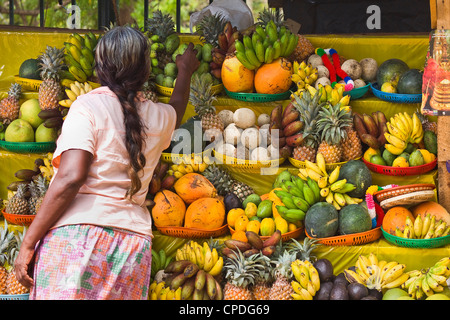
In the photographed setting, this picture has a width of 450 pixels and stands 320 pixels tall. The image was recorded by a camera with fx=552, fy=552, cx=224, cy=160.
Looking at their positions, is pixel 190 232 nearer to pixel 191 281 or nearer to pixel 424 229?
pixel 191 281

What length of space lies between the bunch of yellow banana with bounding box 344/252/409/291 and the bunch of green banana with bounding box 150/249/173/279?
1201mm

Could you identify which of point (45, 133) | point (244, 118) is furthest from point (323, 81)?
point (45, 133)

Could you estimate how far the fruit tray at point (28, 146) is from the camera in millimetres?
4320

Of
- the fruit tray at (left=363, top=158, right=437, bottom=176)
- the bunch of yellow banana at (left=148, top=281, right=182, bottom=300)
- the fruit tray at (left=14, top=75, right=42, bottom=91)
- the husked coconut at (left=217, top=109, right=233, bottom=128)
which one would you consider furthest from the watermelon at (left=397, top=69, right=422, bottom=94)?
the fruit tray at (left=14, top=75, right=42, bottom=91)

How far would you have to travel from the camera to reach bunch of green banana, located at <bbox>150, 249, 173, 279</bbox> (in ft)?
12.2

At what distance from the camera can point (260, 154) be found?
166 inches

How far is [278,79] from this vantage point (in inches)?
172

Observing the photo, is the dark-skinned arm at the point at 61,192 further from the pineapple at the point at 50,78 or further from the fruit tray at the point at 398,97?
the fruit tray at the point at 398,97

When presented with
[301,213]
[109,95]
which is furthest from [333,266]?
[109,95]

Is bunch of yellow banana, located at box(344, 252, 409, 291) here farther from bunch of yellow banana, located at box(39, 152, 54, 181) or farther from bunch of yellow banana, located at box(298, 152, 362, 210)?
bunch of yellow banana, located at box(39, 152, 54, 181)

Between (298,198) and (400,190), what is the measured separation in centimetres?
69

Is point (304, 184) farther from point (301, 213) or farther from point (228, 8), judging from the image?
point (228, 8)

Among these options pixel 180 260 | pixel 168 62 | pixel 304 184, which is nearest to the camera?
pixel 180 260

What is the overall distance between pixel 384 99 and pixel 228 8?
1649 millimetres
